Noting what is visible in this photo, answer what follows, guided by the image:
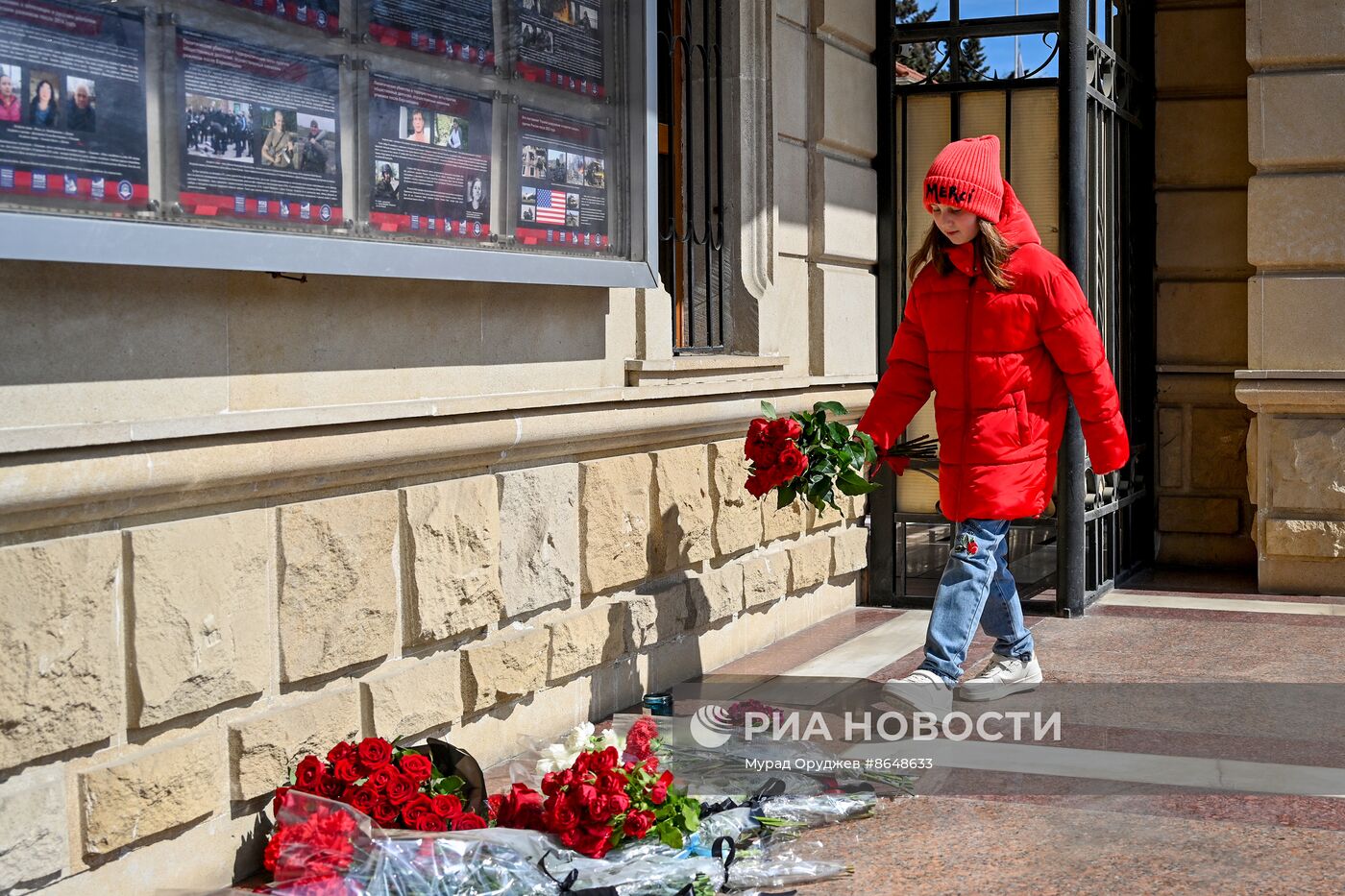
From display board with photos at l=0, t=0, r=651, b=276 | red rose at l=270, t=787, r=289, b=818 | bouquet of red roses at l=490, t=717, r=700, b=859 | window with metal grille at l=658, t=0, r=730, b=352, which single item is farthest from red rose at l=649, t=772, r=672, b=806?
window with metal grille at l=658, t=0, r=730, b=352

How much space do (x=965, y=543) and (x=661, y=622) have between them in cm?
111

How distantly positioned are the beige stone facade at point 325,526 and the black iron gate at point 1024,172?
1316 millimetres

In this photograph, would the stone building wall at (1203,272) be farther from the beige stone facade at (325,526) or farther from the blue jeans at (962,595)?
the blue jeans at (962,595)

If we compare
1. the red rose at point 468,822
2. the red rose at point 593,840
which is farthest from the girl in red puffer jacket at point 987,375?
the red rose at point 468,822

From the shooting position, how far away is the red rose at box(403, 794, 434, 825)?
360cm

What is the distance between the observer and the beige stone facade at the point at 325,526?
3.20 m

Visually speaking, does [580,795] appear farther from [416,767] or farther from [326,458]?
[326,458]

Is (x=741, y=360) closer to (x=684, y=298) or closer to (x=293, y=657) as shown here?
(x=684, y=298)

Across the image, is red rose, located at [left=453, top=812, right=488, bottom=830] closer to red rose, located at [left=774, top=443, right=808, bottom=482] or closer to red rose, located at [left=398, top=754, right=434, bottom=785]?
red rose, located at [left=398, top=754, right=434, bottom=785]

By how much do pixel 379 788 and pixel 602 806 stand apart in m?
0.51

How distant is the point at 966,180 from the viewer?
5148 millimetres

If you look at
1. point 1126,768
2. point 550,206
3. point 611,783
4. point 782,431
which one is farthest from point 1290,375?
point 611,783

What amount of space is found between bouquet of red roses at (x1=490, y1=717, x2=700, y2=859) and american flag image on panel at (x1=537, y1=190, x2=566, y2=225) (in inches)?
68.1

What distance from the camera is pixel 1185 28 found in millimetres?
8641
